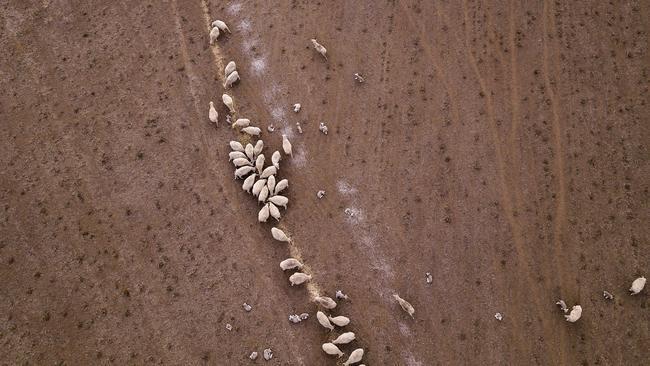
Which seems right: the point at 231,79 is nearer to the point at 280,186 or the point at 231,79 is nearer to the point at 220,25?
the point at 220,25

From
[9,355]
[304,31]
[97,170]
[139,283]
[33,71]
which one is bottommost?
[9,355]

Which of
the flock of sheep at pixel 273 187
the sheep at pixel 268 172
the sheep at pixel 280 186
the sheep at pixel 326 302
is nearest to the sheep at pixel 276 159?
the flock of sheep at pixel 273 187

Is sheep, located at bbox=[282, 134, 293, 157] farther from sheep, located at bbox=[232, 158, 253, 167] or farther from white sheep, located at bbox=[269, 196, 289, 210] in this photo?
white sheep, located at bbox=[269, 196, 289, 210]

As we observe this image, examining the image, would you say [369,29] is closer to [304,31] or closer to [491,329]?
[304,31]

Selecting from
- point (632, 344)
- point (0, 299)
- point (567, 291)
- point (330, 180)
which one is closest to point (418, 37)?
point (330, 180)

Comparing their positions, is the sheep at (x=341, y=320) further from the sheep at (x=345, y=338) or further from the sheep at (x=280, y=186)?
the sheep at (x=280, y=186)

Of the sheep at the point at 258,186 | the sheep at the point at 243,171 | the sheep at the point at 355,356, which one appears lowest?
the sheep at the point at 355,356

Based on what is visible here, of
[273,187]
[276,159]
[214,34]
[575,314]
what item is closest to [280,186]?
[273,187]
